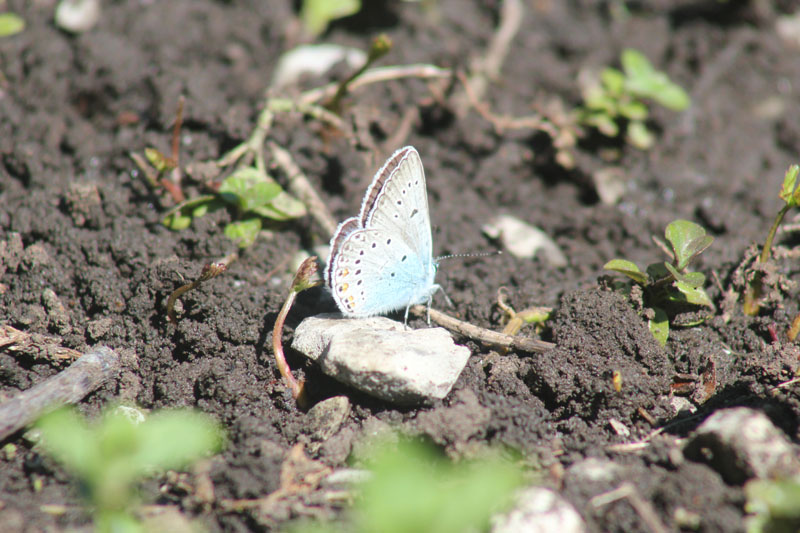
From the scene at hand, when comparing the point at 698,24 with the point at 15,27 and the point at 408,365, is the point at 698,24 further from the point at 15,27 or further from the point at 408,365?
the point at 15,27

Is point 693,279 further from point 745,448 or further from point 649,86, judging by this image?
point 649,86

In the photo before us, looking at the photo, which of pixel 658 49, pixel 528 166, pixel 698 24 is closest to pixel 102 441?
pixel 528 166

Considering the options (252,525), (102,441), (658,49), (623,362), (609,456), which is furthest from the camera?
(658,49)

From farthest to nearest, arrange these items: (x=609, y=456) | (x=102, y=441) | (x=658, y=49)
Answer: (x=658, y=49), (x=609, y=456), (x=102, y=441)

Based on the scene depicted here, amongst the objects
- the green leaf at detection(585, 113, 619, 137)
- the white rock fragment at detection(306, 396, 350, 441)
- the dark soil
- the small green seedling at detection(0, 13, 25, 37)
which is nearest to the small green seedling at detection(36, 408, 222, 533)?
the dark soil

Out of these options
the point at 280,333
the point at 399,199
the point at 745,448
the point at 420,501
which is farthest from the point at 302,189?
the point at 745,448

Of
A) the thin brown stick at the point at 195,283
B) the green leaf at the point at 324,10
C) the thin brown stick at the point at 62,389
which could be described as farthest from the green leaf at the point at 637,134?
the thin brown stick at the point at 62,389
